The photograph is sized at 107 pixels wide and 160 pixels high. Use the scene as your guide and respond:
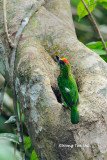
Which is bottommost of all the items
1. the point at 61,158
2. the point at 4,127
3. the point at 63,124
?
the point at 4,127

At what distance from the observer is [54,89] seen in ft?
8.26

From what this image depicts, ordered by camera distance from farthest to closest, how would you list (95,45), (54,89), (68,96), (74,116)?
(95,45), (54,89), (68,96), (74,116)

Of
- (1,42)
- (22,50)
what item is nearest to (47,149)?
(22,50)

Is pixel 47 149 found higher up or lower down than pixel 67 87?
lower down

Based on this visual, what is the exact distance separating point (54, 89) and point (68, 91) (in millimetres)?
313

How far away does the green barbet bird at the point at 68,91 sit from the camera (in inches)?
78.5

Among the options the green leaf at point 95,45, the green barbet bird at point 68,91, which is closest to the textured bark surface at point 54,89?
the green barbet bird at point 68,91

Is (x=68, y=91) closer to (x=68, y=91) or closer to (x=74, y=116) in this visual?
(x=68, y=91)

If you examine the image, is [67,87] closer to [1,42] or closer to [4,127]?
[1,42]

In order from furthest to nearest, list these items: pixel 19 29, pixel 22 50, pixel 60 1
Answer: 1. pixel 60 1
2. pixel 19 29
3. pixel 22 50

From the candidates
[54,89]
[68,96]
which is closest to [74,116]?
[68,96]

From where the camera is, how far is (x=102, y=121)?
2057mm

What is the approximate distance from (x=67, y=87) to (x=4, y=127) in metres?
2.57

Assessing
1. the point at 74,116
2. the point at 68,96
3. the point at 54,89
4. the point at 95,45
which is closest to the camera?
the point at 74,116
